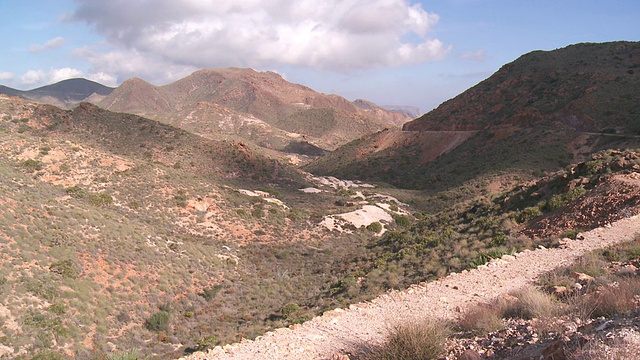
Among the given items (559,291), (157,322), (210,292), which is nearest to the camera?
(559,291)

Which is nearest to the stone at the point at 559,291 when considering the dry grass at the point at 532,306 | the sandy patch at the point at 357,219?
the dry grass at the point at 532,306

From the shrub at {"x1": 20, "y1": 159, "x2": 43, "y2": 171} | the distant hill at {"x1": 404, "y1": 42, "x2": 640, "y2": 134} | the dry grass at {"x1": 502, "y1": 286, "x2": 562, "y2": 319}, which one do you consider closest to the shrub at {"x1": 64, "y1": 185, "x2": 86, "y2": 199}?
the shrub at {"x1": 20, "y1": 159, "x2": 43, "y2": 171}

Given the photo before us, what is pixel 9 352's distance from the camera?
11492 millimetres

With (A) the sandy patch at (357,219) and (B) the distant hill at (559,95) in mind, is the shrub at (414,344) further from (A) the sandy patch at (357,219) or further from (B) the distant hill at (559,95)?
(B) the distant hill at (559,95)

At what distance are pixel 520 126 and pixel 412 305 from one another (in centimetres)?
5544

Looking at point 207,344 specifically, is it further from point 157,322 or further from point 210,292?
point 210,292

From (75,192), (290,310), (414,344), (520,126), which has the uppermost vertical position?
(520,126)

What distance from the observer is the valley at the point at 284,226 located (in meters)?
11.8

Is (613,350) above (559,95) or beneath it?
beneath

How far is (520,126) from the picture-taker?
57.3 meters

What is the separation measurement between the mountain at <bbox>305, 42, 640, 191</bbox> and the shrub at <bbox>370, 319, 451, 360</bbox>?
4200cm

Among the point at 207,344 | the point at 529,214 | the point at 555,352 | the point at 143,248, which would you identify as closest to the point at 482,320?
the point at 555,352

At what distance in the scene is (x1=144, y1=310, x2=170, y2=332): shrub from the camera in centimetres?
1616

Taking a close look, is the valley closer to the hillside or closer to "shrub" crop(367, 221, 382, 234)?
the hillside
